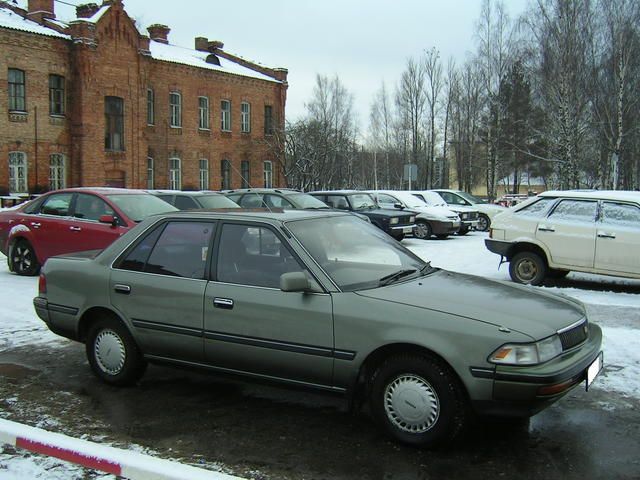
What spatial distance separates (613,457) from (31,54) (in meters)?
32.8

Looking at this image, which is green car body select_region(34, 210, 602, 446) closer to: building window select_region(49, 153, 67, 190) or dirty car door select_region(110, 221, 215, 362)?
dirty car door select_region(110, 221, 215, 362)

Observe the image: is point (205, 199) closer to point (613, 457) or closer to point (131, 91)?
point (613, 457)

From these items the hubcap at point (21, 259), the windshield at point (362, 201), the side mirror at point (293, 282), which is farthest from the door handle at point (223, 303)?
the windshield at point (362, 201)

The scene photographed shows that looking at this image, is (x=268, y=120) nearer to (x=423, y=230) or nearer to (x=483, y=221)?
(x=483, y=221)

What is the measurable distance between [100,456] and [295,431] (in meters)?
Answer: 1.34

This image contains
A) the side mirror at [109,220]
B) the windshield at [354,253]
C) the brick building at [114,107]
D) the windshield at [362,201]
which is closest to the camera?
the windshield at [354,253]

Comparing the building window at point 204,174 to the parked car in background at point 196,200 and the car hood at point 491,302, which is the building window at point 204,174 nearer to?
the parked car in background at point 196,200

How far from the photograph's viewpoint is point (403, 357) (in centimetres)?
413

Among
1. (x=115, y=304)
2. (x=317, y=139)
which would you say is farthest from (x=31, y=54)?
(x=115, y=304)

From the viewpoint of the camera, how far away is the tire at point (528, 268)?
10.7 m

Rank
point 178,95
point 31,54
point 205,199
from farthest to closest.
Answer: point 178,95 → point 31,54 → point 205,199

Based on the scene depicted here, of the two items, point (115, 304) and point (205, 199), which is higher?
point (205, 199)

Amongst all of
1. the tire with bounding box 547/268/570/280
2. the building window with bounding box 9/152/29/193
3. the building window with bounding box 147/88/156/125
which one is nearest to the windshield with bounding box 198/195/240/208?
the tire with bounding box 547/268/570/280

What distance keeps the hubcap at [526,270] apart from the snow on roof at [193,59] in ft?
103
